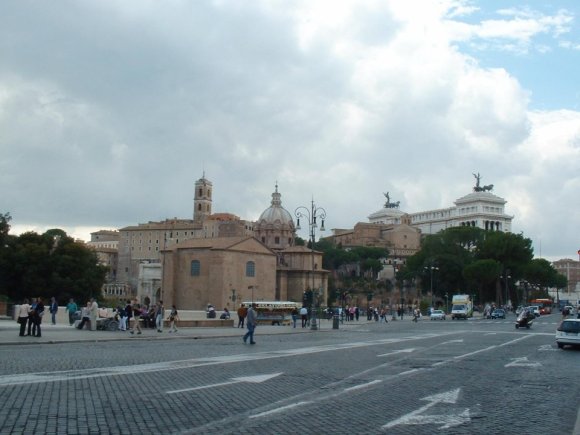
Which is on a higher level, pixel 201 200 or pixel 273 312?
pixel 201 200

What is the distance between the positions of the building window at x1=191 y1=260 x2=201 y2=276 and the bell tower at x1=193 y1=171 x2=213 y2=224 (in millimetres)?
91056

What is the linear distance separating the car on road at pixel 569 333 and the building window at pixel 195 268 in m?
64.1

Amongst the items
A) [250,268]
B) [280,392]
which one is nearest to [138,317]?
[280,392]

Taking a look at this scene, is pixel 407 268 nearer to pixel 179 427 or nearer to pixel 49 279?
pixel 49 279

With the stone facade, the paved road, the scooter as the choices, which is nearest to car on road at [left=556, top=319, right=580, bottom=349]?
the paved road

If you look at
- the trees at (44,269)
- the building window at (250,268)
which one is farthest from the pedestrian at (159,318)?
the building window at (250,268)

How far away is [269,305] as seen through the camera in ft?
229

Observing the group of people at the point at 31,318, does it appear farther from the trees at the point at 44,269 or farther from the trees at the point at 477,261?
the trees at the point at 477,261

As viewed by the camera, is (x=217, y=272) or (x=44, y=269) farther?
(x=217, y=272)

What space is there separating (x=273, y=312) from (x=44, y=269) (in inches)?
925

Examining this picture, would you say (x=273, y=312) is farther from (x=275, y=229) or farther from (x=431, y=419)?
(x=431, y=419)

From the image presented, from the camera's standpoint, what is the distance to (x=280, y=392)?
488 inches

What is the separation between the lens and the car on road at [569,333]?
25.7 m

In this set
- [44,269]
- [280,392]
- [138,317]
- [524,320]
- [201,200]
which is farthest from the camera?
[201,200]
